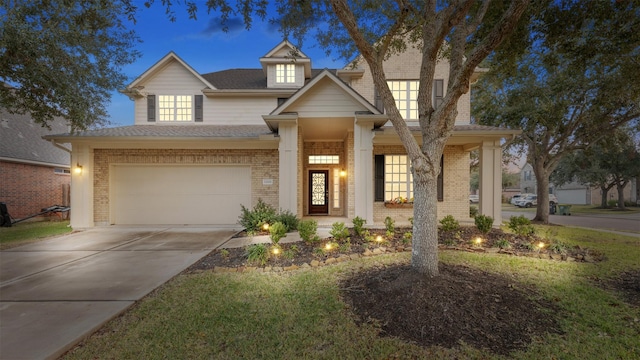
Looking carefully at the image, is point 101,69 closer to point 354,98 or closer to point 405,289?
point 354,98

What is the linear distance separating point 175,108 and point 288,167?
22.0 feet

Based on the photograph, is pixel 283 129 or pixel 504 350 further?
pixel 283 129

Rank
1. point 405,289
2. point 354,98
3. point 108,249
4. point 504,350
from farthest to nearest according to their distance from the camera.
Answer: point 354,98 → point 108,249 → point 405,289 → point 504,350

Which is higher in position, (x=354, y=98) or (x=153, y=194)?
(x=354, y=98)

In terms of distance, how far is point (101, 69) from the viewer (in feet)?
23.8

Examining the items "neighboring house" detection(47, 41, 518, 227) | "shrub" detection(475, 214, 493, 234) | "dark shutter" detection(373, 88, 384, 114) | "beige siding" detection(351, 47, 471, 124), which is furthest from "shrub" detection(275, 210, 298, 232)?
"beige siding" detection(351, 47, 471, 124)

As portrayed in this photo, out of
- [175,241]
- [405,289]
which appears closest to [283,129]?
[175,241]

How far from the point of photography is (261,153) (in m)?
9.96

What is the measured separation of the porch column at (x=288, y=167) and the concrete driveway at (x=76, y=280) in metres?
1.97

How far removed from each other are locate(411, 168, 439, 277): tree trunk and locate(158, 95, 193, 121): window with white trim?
10.7 meters

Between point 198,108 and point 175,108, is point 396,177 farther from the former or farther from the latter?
point 175,108

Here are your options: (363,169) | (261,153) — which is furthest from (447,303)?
(261,153)

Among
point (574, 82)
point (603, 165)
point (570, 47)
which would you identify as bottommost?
point (603, 165)

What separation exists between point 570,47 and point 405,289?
635 cm
